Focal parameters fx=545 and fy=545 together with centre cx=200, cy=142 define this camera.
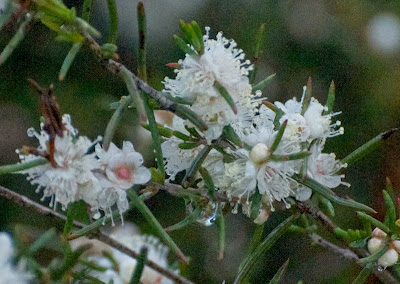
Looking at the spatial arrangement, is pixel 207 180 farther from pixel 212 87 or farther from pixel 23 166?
pixel 23 166

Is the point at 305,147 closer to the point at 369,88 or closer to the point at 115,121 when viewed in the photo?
the point at 115,121

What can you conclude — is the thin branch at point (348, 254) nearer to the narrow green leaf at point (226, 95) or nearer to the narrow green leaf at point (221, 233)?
the narrow green leaf at point (221, 233)

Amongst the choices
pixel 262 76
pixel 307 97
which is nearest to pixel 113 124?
pixel 307 97

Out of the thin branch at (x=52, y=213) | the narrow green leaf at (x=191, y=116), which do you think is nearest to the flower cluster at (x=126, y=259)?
the thin branch at (x=52, y=213)

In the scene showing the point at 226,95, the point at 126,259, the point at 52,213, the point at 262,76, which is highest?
the point at 262,76

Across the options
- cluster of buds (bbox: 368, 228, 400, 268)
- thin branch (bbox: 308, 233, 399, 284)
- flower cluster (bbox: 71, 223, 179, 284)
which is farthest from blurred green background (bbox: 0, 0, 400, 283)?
cluster of buds (bbox: 368, 228, 400, 268)

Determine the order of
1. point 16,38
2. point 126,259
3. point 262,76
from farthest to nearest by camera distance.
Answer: point 262,76 < point 126,259 < point 16,38
